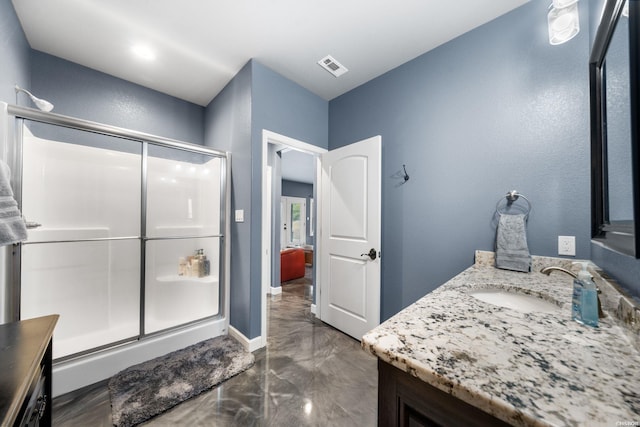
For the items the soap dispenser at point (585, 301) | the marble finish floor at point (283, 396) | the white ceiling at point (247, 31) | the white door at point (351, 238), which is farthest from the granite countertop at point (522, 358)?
the white ceiling at point (247, 31)

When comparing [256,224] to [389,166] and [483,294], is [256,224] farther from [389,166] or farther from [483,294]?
[483,294]

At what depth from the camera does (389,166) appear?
2254 mm

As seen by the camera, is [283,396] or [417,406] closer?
[417,406]

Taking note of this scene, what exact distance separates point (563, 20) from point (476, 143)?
0.73m

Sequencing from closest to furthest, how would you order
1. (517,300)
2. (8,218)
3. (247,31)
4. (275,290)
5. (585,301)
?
(585,301) → (8,218) → (517,300) → (247,31) → (275,290)

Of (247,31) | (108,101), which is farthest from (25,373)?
(108,101)

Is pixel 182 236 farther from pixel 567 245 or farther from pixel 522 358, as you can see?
pixel 567 245

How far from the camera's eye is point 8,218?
0.91 metres

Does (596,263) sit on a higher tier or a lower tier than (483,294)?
higher

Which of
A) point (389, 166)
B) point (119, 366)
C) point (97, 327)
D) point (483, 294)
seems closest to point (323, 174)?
point (389, 166)

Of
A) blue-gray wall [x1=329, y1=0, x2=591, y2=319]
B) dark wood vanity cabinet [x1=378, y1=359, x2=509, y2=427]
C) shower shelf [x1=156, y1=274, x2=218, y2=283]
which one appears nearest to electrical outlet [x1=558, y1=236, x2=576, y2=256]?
blue-gray wall [x1=329, y1=0, x2=591, y2=319]

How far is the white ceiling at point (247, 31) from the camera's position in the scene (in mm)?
1603

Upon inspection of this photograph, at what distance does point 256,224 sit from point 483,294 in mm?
1766

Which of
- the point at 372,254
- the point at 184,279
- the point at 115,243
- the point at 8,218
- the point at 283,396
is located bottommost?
the point at 283,396
